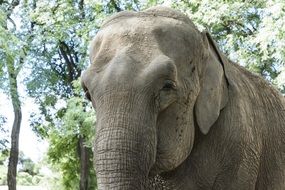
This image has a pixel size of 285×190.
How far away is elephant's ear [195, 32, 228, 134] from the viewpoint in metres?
3.68

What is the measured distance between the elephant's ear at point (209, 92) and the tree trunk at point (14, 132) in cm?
1422

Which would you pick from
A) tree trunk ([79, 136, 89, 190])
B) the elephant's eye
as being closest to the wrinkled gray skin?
the elephant's eye

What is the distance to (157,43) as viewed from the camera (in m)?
3.42

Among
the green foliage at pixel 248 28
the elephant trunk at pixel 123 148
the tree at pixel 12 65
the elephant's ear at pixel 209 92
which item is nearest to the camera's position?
the elephant trunk at pixel 123 148

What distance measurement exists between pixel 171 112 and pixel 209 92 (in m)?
0.40

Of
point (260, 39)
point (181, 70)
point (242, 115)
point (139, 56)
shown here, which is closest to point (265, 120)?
point (242, 115)

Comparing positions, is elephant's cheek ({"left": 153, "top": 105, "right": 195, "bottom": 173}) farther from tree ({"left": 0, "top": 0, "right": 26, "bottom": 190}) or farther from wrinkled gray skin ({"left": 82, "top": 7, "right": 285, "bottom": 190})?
tree ({"left": 0, "top": 0, "right": 26, "bottom": 190})

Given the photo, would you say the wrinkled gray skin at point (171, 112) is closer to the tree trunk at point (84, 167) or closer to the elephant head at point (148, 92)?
the elephant head at point (148, 92)

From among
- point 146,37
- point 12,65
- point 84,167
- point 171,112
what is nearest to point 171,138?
point 171,112

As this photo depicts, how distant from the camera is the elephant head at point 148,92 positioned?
307 centimetres

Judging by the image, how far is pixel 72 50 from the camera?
22.2m

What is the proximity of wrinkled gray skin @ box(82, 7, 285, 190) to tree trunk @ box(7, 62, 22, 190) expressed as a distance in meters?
14.1

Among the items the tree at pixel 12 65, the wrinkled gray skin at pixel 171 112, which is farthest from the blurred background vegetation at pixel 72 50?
the wrinkled gray skin at pixel 171 112

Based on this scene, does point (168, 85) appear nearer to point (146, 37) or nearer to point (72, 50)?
point (146, 37)
